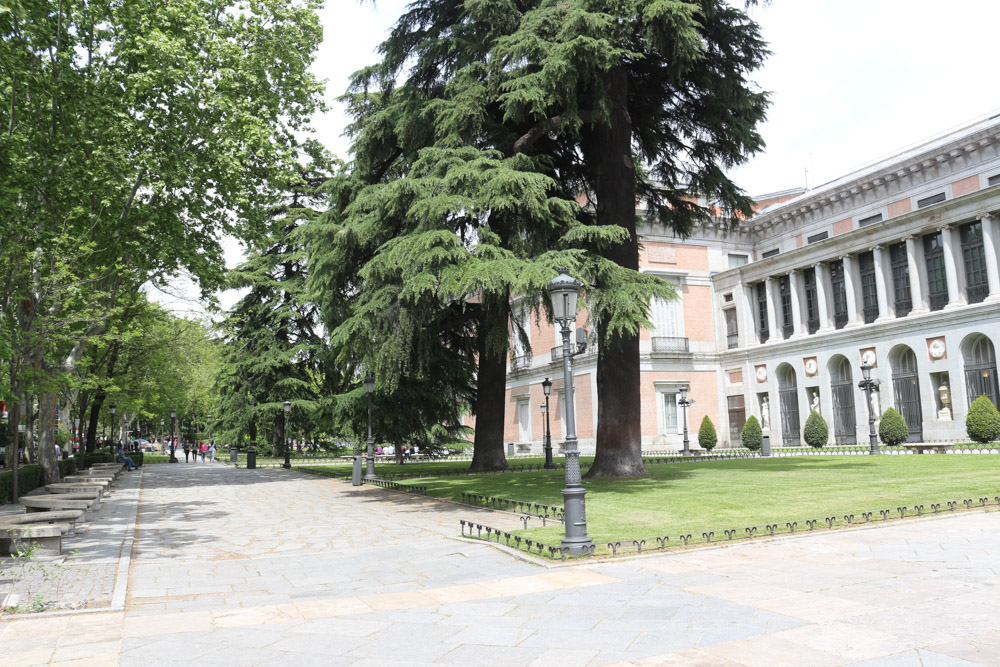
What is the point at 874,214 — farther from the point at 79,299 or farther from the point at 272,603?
the point at 272,603

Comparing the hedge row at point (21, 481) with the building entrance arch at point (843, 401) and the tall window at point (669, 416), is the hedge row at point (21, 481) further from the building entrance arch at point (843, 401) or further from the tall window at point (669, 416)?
the building entrance arch at point (843, 401)

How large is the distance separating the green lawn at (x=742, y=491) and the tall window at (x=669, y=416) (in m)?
19.8

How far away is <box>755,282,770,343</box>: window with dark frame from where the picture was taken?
43.8 m

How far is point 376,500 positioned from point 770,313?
32160 millimetres

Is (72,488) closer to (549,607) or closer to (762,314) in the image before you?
(549,607)

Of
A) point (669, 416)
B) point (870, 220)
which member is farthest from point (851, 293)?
point (669, 416)

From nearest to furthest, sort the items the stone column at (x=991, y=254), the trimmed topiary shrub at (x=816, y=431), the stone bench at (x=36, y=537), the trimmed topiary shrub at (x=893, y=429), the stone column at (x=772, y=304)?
the stone bench at (x=36, y=537)
the stone column at (x=991, y=254)
the trimmed topiary shrub at (x=893, y=429)
the trimmed topiary shrub at (x=816, y=431)
the stone column at (x=772, y=304)

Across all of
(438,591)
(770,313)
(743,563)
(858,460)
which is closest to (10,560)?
(438,591)

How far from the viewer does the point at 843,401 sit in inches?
1479

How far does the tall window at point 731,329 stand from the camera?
45.1 m

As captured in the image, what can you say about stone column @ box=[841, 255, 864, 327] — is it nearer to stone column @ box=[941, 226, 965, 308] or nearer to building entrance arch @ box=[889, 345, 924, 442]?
building entrance arch @ box=[889, 345, 924, 442]

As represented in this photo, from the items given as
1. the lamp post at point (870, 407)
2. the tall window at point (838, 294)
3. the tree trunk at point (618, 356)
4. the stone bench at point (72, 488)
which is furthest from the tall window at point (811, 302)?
the stone bench at point (72, 488)

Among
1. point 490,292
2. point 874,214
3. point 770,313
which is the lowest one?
point 490,292

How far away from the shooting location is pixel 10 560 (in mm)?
9711
